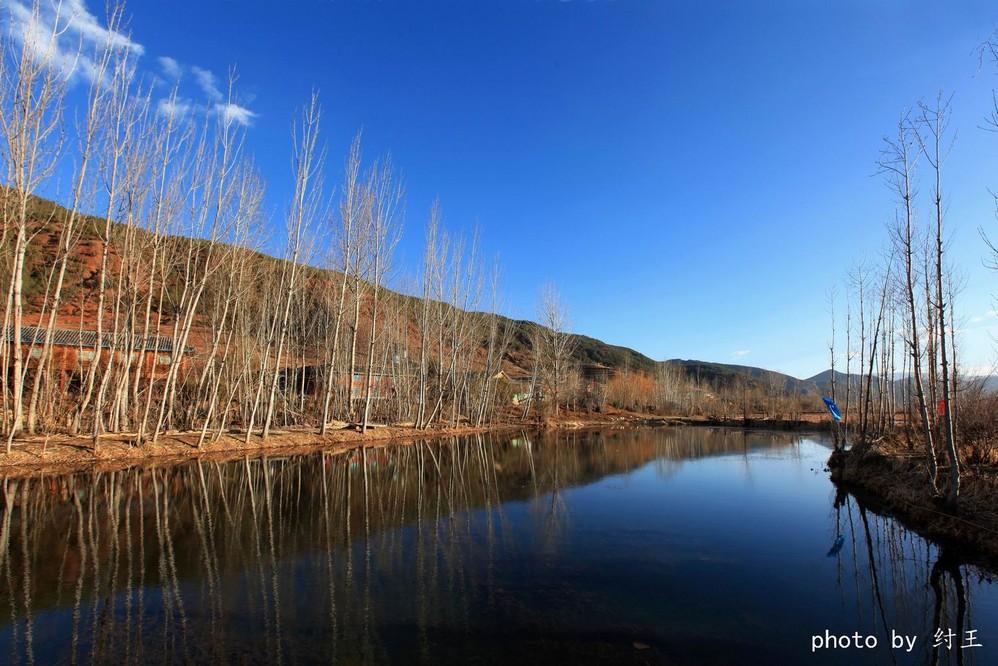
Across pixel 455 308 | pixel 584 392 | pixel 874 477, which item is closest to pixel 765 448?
pixel 874 477

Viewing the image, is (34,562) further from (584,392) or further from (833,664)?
(584,392)

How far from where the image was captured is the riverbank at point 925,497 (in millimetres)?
7766

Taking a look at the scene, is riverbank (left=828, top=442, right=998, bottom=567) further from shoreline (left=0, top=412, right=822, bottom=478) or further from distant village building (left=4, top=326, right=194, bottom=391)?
→ distant village building (left=4, top=326, right=194, bottom=391)

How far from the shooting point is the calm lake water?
4289mm

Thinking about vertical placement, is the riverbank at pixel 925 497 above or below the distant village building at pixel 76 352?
below

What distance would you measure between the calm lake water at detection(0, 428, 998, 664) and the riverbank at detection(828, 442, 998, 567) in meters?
0.50

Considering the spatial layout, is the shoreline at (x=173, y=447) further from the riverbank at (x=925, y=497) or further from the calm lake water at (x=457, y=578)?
the riverbank at (x=925, y=497)

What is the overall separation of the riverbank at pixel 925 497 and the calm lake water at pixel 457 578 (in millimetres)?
497

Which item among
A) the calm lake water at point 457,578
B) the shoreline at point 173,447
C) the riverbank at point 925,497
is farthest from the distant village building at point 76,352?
the riverbank at point 925,497

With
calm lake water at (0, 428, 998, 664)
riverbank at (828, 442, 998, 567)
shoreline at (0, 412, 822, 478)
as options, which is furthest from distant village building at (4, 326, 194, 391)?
riverbank at (828, 442, 998, 567)

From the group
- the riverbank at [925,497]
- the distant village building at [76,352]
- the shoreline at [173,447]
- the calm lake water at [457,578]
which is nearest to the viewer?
the calm lake water at [457,578]

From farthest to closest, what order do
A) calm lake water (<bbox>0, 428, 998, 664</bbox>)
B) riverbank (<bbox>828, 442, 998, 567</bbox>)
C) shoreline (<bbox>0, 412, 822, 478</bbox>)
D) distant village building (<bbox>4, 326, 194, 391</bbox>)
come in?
distant village building (<bbox>4, 326, 194, 391</bbox>) < shoreline (<bbox>0, 412, 822, 478</bbox>) < riverbank (<bbox>828, 442, 998, 567</bbox>) < calm lake water (<bbox>0, 428, 998, 664</bbox>)

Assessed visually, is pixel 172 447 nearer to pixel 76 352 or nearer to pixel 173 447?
pixel 173 447

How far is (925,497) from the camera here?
31.6 ft
